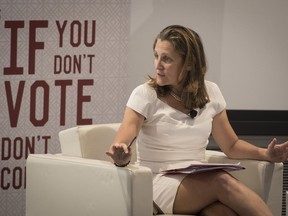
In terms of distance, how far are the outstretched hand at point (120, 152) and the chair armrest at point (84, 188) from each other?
4cm

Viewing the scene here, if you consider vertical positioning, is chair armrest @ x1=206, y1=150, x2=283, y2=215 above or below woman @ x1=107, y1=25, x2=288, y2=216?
below

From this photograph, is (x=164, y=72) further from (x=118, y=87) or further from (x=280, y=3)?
(x=280, y=3)

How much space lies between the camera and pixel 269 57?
5004 mm

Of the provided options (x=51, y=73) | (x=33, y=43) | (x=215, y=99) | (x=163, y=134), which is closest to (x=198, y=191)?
(x=163, y=134)

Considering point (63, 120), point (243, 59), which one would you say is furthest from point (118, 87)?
point (243, 59)

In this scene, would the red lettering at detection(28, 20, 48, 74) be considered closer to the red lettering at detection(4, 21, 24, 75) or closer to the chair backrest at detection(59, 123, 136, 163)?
the red lettering at detection(4, 21, 24, 75)

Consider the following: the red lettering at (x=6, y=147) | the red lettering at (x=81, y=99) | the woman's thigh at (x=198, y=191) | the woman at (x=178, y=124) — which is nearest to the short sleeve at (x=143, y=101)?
the woman at (x=178, y=124)

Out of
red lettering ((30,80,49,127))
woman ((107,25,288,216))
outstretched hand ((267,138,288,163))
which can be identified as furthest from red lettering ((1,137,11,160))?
outstretched hand ((267,138,288,163))

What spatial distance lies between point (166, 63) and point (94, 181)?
70cm

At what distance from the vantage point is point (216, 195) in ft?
10.6

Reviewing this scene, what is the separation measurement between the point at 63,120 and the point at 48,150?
0.75 feet

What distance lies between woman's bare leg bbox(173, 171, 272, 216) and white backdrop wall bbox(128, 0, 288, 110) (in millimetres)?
1670

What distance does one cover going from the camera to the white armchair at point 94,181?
10.2 ft

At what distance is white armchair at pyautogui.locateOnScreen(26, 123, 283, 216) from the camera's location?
3104mm
